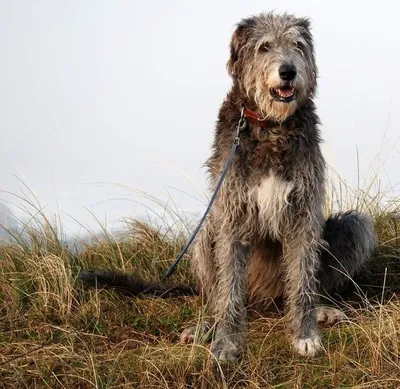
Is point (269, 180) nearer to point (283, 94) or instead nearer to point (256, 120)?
point (256, 120)

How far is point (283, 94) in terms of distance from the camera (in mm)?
4930

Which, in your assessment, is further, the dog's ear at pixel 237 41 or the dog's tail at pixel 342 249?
the dog's tail at pixel 342 249

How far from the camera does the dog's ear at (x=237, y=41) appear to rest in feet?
17.1

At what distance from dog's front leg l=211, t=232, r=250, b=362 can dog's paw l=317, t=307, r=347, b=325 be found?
2.30 ft

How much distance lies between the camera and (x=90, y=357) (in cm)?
459

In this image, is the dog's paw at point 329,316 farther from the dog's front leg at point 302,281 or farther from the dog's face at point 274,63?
the dog's face at point 274,63

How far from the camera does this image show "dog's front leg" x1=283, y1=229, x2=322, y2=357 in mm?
5223

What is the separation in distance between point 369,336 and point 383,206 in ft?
11.6

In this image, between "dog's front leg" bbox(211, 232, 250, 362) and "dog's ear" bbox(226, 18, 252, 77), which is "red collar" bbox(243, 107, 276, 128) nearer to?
"dog's ear" bbox(226, 18, 252, 77)

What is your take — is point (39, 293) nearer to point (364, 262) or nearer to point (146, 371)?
point (146, 371)

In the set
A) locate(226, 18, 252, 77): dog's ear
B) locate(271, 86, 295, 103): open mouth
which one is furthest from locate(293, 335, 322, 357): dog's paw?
locate(226, 18, 252, 77): dog's ear

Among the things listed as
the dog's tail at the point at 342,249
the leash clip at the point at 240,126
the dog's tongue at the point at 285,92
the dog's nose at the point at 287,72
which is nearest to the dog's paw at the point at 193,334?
the dog's tail at the point at 342,249

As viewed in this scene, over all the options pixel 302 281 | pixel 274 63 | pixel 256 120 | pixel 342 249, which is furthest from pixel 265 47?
pixel 342 249

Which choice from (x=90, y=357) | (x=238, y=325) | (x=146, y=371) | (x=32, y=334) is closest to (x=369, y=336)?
(x=238, y=325)
